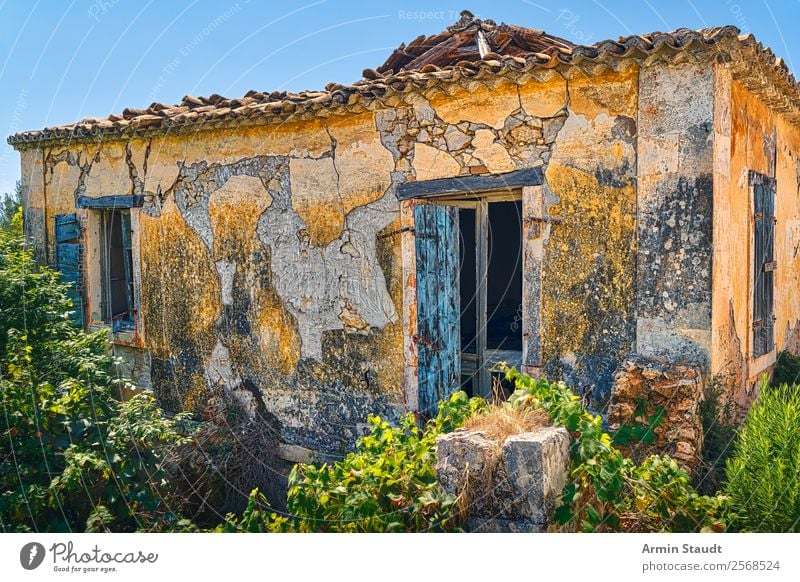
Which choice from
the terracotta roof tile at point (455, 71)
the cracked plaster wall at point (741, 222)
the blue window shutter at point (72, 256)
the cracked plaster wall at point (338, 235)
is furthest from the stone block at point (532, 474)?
the blue window shutter at point (72, 256)

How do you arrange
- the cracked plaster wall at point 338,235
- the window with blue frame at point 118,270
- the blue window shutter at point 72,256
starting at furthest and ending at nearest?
the blue window shutter at point 72,256, the window with blue frame at point 118,270, the cracked plaster wall at point 338,235

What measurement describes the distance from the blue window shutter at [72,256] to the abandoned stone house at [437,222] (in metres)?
0.02

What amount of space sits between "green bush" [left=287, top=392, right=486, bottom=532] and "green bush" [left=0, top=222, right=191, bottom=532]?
1.47 m

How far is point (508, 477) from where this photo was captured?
3.81m

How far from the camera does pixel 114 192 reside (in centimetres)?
820

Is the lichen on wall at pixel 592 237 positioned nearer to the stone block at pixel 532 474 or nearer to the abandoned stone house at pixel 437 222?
the abandoned stone house at pixel 437 222

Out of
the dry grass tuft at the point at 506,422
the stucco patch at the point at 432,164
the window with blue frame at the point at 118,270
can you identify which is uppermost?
the stucco patch at the point at 432,164

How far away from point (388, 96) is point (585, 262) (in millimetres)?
2055

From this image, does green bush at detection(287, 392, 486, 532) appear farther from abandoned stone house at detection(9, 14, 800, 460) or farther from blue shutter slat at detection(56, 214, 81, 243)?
blue shutter slat at detection(56, 214, 81, 243)

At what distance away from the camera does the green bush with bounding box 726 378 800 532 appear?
3.78 m
